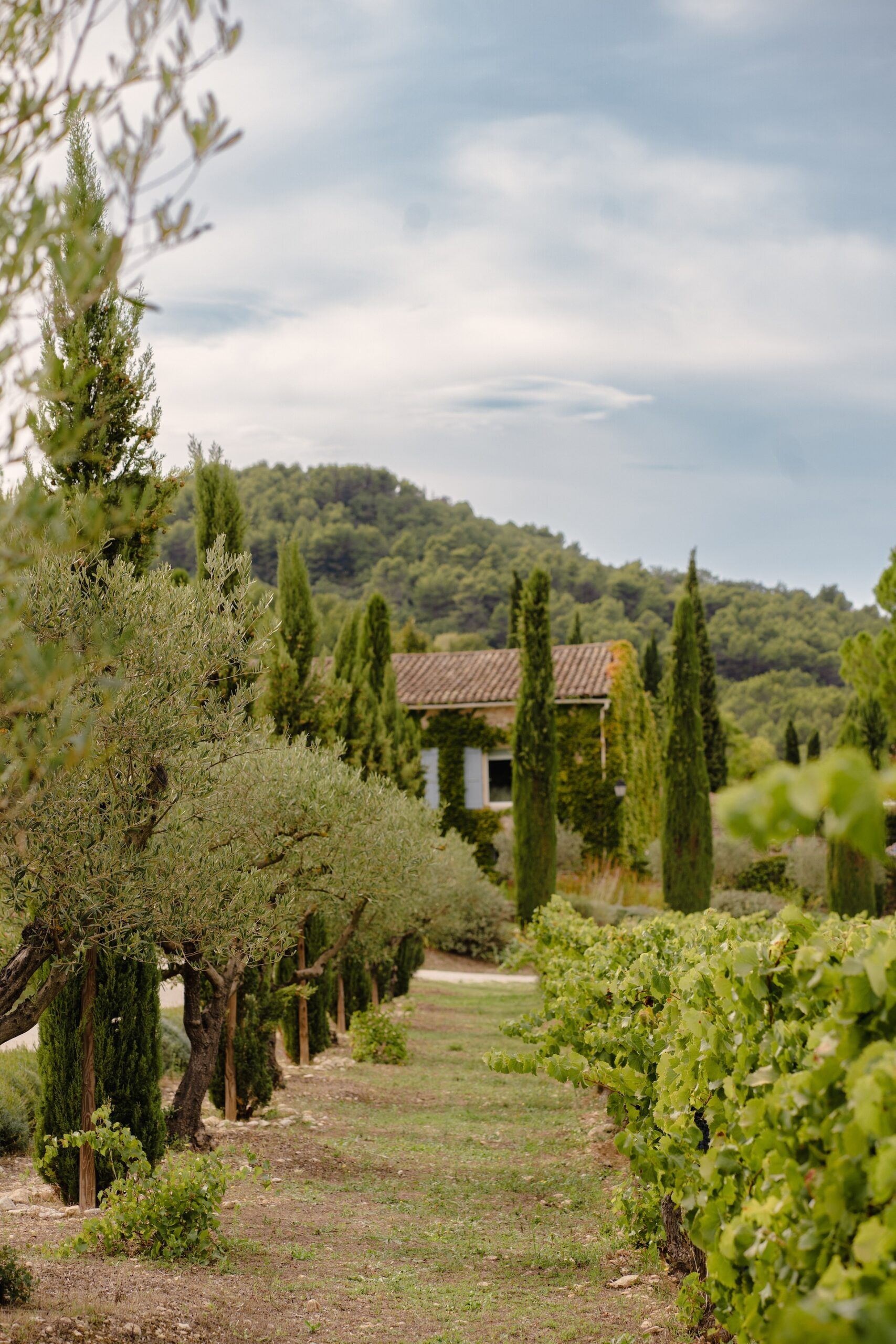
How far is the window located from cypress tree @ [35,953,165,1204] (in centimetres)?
2069

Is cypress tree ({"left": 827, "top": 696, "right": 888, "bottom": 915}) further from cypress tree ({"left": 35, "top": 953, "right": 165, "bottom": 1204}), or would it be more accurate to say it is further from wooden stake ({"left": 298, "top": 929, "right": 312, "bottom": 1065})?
cypress tree ({"left": 35, "top": 953, "right": 165, "bottom": 1204})

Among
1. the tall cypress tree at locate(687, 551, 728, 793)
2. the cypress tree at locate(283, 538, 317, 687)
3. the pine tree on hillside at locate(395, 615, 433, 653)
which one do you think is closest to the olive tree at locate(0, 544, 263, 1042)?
the cypress tree at locate(283, 538, 317, 687)

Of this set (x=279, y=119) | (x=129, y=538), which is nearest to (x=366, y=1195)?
(x=129, y=538)

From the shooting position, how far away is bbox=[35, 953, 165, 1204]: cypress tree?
6160mm

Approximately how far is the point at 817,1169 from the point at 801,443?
1559 centimetres

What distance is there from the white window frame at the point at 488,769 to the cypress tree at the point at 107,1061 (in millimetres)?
20531

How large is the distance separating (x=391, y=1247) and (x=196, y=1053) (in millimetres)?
1904

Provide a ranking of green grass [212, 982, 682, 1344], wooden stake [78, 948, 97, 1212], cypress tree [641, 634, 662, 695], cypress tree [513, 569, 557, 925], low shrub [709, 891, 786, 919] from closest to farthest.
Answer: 1. green grass [212, 982, 682, 1344]
2. wooden stake [78, 948, 97, 1212]
3. cypress tree [513, 569, 557, 925]
4. low shrub [709, 891, 786, 919]
5. cypress tree [641, 634, 662, 695]

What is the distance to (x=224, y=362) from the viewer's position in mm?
7500

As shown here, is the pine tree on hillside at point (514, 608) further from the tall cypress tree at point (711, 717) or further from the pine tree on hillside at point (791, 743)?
the pine tree on hillside at point (791, 743)

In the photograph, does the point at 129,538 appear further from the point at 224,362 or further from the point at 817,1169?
the point at 817,1169

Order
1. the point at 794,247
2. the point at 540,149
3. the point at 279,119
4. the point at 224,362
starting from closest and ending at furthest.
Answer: the point at 279,119 → the point at 540,149 → the point at 224,362 → the point at 794,247

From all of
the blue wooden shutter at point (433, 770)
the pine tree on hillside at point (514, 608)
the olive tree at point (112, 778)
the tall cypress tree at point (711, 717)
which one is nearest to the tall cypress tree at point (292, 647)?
the olive tree at point (112, 778)

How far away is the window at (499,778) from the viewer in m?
27.0
